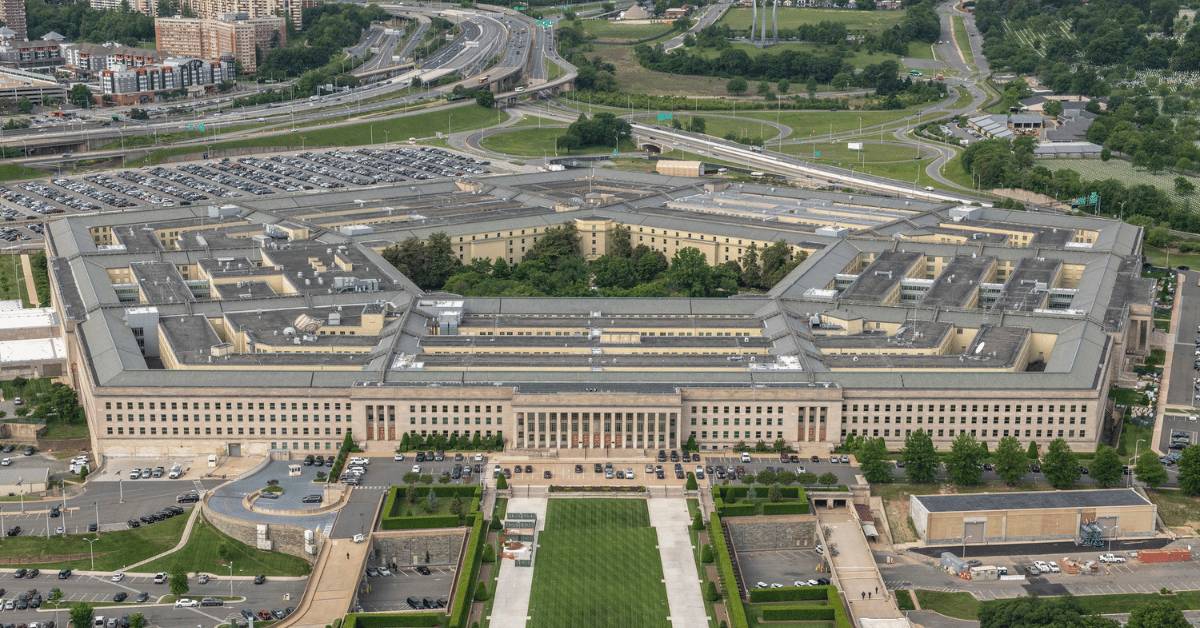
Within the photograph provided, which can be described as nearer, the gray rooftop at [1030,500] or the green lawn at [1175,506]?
the gray rooftop at [1030,500]

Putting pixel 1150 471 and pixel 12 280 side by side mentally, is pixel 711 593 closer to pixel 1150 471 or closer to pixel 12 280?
pixel 1150 471

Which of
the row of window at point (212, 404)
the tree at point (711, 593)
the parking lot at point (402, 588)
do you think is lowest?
the parking lot at point (402, 588)

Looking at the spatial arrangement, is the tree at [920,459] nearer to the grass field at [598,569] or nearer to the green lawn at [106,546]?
the grass field at [598,569]

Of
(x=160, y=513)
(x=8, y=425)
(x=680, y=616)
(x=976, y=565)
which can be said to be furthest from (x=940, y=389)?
(x=8, y=425)

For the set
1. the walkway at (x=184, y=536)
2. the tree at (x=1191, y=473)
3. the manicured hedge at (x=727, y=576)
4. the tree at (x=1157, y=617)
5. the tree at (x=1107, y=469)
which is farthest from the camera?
the tree at (x=1107, y=469)

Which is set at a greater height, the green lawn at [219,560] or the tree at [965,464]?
the tree at [965,464]

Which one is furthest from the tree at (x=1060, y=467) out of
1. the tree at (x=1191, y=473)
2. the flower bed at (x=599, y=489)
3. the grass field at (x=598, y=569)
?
the grass field at (x=598, y=569)

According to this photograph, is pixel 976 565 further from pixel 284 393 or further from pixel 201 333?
pixel 201 333
